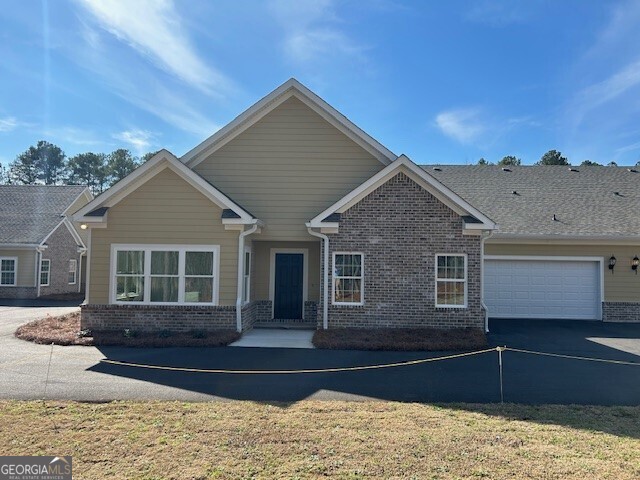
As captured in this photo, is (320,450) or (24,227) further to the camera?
(24,227)

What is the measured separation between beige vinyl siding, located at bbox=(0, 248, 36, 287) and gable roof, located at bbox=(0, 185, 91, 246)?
54 centimetres

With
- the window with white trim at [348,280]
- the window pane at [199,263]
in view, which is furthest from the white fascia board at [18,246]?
the window with white trim at [348,280]

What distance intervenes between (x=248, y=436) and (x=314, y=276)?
9.65m

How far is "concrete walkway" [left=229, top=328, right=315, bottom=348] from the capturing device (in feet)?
36.8

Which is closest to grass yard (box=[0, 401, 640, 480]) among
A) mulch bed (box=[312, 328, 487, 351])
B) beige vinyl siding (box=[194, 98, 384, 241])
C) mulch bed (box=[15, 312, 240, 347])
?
mulch bed (box=[312, 328, 487, 351])

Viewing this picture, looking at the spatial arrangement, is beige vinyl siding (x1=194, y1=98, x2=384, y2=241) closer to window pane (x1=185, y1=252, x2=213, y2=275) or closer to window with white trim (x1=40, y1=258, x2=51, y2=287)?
window pane (x1=185, y1=252, x2=213, y2=275)

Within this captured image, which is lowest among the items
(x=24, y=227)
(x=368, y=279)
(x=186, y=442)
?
(x=186, y=442)

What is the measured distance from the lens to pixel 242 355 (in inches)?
395

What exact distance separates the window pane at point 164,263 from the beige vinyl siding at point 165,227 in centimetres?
35

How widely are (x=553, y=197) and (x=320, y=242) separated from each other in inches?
423

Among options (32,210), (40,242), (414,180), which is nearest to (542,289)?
(414,180)

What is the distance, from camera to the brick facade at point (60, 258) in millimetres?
25922

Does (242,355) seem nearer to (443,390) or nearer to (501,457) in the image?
(443,390)

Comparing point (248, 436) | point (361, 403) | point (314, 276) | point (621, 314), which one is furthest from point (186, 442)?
point (621, 314)
